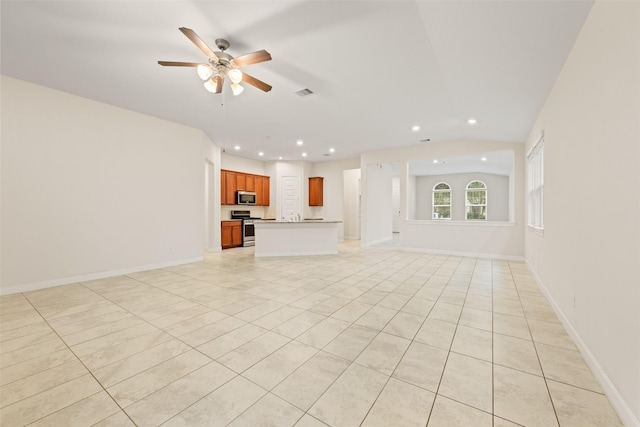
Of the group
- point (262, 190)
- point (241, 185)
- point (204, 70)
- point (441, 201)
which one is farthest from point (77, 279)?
point (441, 201)

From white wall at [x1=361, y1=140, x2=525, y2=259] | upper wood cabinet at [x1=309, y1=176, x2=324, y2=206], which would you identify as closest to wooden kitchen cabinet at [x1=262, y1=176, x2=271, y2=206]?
upper wood cabinet at [x1=309, y1=176, x2=324, y2=206]

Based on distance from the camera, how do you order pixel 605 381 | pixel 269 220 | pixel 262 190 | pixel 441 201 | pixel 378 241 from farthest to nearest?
1. pixel 441 201
2. pixel 262 190
3. pixel 378 241
4. pixel 269 220
5. pixel 605 381

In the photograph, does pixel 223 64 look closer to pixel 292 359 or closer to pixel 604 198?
pixel 292 359

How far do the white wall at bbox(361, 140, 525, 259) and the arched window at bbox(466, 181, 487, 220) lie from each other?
6.42 meters

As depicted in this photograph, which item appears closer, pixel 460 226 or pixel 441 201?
pixel 460 226

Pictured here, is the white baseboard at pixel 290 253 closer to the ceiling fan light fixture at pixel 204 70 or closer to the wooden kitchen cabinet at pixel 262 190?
the wooden kitchen cabinet at pixel 262 190

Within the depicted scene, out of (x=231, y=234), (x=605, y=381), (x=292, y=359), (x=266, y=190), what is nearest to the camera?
(x=605, y=381)

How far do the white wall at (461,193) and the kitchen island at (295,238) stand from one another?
8.09 m

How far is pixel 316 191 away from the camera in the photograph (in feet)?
31.6

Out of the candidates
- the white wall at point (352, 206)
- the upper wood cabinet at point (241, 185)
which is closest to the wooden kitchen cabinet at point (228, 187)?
the upper wood cabinet at point (241, 185)

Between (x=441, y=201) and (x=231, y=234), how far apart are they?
10.2m

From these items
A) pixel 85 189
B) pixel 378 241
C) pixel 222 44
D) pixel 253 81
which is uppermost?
pixel 222 44

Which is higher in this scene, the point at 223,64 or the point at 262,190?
the point at 223,64

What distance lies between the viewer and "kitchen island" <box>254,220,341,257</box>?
21.2ft
